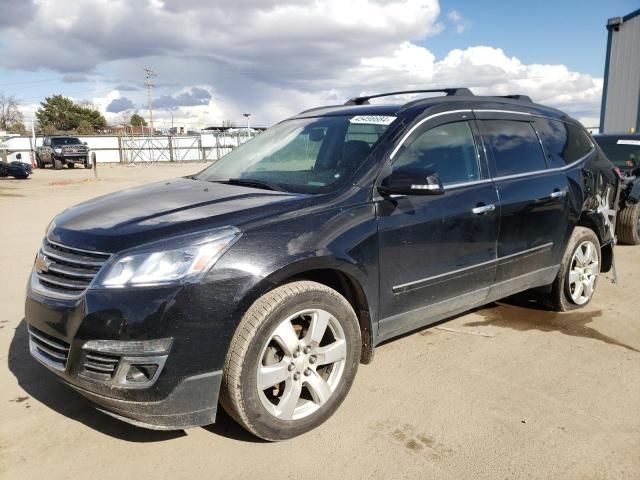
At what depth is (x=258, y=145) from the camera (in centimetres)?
420

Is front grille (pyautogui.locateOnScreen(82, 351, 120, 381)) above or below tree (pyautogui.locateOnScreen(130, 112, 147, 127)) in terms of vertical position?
below

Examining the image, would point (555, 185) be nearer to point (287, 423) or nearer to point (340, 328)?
point (340, 328)

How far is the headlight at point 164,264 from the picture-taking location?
2.39 meters

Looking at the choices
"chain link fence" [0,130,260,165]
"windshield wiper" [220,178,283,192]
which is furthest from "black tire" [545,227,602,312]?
"chain link fence" [0,130,260,165]

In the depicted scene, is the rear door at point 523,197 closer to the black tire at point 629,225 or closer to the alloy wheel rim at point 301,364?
the alloy wheel rim at point 301,364

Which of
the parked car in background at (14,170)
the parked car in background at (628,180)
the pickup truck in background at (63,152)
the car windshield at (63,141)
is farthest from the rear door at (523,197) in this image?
the car windshield at (63,141)

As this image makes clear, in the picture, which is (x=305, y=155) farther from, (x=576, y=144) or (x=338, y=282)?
(x=576, y=144)

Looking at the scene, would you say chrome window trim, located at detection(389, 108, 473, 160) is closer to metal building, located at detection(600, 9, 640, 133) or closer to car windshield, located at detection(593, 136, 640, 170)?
car windshield, located at detection(593, 136, 640, 170)

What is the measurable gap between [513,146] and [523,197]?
0.42 metres

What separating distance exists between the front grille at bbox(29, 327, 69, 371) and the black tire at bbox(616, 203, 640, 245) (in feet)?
24.4

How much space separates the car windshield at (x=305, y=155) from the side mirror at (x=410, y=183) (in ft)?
0.75

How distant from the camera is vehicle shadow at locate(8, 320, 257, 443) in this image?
2.83 m

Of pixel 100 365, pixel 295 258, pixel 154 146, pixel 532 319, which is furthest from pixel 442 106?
pixel 154 146

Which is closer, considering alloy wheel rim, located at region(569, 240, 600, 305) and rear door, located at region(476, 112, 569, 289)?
rear door, located at region(476, 112, 569, 289)
